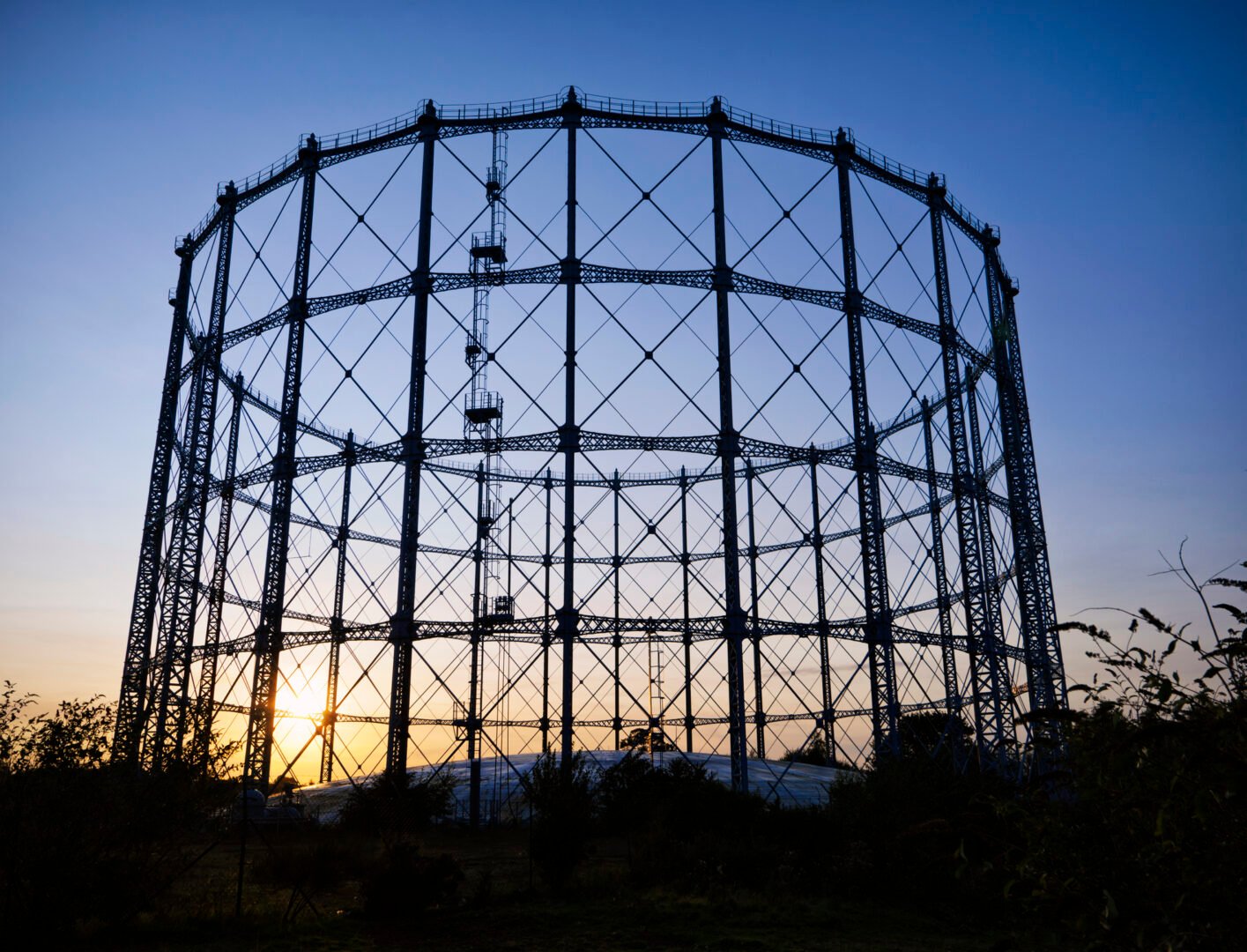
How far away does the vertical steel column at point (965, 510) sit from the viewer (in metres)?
29.2

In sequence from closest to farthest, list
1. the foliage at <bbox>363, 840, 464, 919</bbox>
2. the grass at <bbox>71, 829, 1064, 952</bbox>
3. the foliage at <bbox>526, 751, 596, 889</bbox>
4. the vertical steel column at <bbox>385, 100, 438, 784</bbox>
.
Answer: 1. the grass at <bbox>71, 829, 1064, 952</bbox>
2. the foliage at <bbox>363, 840, 464, 919</bbox>
3. the foliage at <bbox>526, 751, 596, 889</bbox>
4. the vertical steel column at <bbox>385, 100, 438, 784</bbox>

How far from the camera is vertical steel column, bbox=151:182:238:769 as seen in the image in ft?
100.0

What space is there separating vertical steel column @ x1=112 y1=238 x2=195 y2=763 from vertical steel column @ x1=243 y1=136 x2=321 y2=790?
3.34m

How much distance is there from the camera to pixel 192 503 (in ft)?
105

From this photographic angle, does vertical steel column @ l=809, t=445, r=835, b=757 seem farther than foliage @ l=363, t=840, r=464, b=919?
Yes

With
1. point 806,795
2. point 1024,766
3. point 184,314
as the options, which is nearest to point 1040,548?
point 806,795

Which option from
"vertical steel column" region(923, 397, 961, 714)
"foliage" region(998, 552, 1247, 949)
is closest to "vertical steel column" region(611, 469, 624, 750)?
"vertical steel column" region(923, 397, 961, 714)

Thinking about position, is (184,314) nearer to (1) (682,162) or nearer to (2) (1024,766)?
(1) (682,162)

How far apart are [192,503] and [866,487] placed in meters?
19.9

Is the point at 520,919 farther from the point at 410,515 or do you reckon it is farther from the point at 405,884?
the point at 410,515

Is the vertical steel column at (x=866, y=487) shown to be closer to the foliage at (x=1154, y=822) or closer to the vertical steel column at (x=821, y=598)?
the vertical steel column at (x=821, y=598)

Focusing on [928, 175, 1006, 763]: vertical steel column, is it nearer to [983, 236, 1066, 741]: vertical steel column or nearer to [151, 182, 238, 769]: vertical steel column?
[983, 236, 1066, 741]: vertical steel column

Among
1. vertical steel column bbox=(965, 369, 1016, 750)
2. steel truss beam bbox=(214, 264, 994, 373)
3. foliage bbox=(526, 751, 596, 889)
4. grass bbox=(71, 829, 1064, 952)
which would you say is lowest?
grass bbox=(71, 829, 1064, 952)

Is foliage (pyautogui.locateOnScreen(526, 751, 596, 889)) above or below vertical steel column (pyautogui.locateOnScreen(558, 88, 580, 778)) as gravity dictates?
below
